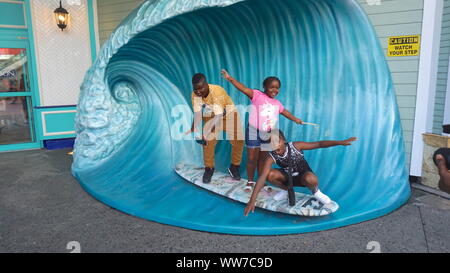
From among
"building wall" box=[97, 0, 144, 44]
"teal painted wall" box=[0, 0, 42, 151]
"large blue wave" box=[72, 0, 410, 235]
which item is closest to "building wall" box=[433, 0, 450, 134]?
"large blue wave" box=[72, 0, 410, 235]

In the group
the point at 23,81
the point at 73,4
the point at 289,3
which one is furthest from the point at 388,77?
the point at 23,81

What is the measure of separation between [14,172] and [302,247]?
461 centimetres

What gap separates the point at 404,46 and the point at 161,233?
3.54 metres

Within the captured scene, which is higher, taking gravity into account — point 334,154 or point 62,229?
point 334,154

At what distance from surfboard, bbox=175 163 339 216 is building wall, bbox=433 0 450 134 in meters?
2.33

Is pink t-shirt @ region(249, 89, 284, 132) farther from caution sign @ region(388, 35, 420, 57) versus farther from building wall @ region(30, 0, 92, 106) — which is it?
building wall @ region(30, 0, 92, 106)

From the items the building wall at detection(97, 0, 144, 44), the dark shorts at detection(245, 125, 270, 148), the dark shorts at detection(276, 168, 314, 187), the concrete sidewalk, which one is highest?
the building wall at detection(97, 0, 144, 44)

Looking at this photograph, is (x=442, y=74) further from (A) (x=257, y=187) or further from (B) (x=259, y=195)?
(A) (x=257, y=187)

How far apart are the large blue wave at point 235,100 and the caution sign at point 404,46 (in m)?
0.45

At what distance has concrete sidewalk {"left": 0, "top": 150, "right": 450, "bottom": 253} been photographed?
2982mm

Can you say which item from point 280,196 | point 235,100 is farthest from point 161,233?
point 235,100

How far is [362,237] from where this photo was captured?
3.11 meters

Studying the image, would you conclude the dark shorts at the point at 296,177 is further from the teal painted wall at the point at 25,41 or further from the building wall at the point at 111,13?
the teal painted wall at the point at 25,41

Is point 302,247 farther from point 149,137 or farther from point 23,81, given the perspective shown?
point 23,81
